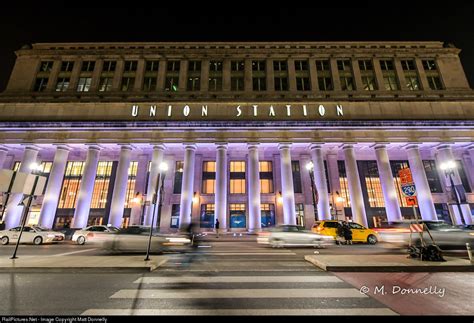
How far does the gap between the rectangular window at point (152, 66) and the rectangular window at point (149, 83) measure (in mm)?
1869

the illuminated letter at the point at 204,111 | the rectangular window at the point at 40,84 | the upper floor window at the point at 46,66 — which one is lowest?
the illuminated letter at the point at 204,111

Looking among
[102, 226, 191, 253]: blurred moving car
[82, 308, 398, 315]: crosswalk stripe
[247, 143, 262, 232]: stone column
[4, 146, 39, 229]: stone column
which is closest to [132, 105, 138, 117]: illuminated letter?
[4, 146, 39, 229]: stone column

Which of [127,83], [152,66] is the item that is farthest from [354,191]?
[127,83]

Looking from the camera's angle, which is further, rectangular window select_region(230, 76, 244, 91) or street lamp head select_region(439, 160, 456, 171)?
rectangular window select_region(230, 76, 244, 91)

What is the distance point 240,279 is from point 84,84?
4302 centimetres

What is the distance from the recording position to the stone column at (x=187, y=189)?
26.3 m

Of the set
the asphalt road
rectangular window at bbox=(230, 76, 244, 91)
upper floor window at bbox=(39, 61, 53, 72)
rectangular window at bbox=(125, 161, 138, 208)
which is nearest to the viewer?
the asphalt road

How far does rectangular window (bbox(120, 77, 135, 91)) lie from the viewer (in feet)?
119

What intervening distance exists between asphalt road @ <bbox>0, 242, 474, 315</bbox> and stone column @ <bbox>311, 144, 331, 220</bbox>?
63.0 feet

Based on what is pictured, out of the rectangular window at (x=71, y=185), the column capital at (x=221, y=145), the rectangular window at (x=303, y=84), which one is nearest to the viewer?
the column capital at (x=221, y=145)

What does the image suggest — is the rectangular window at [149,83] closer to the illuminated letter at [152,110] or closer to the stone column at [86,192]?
the illuminated letter at [152,110]

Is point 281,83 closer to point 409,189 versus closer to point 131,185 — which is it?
point 131,185

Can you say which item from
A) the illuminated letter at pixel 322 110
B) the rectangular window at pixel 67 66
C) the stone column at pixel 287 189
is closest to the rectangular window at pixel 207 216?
the stone column at pixel 287 189

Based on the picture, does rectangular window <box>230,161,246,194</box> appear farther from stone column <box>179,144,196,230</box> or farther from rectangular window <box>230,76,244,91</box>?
rectangular window <box>230,76,244,91</box>
